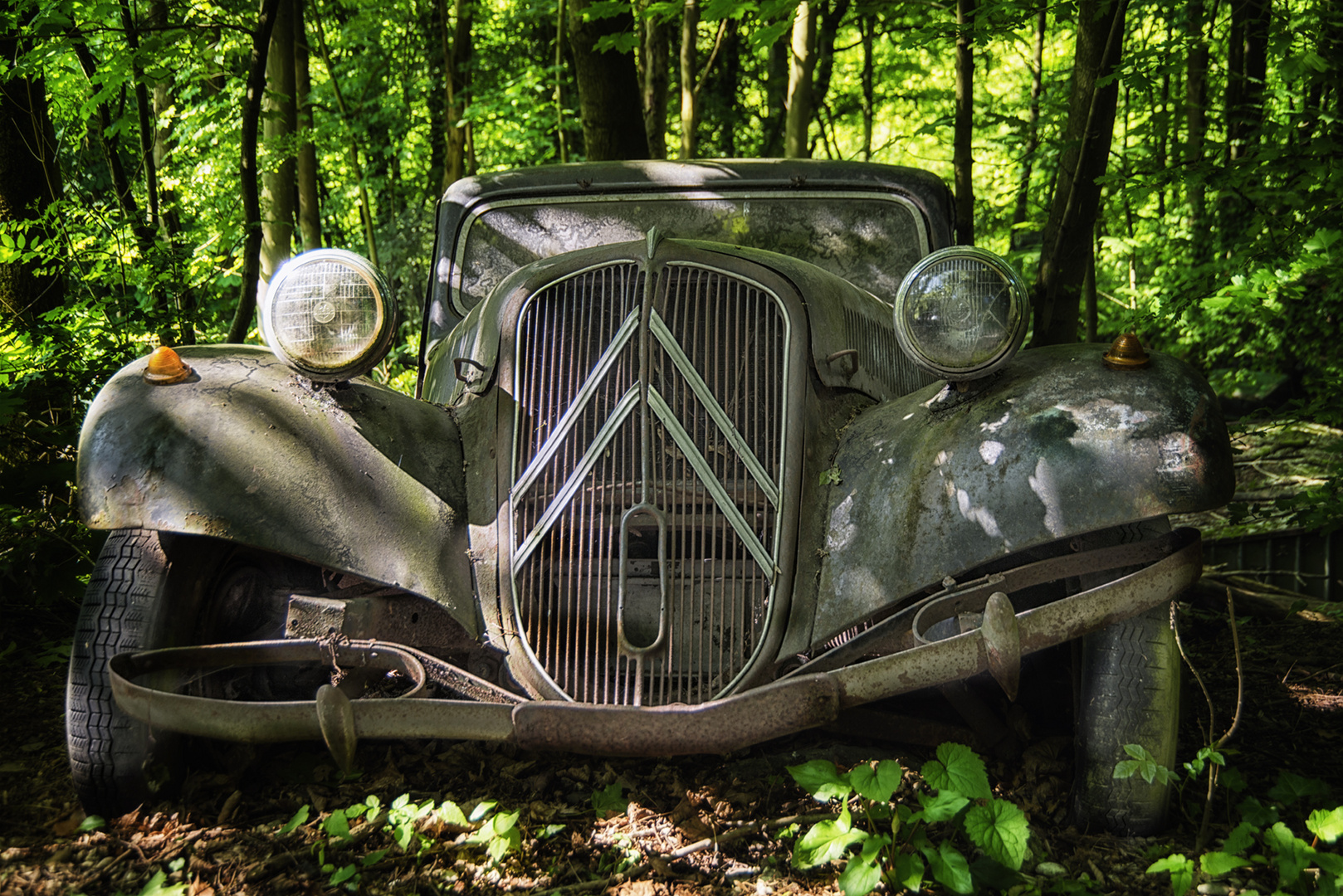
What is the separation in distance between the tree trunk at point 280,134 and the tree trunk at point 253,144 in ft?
5.99

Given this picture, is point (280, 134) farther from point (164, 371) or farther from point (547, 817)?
point (547, 817)

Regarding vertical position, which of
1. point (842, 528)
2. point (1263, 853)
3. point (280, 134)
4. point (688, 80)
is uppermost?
point (688, 80)

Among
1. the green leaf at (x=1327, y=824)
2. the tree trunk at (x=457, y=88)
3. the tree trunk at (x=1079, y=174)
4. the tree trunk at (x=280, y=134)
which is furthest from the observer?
the tree trunk at (x=457, y=88)

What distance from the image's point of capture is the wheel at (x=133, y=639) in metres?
2.28

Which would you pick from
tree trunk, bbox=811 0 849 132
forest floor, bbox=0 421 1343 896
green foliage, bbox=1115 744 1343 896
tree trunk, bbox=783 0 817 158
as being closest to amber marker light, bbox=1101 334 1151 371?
green foliage, bbox=1115 744 1343 896

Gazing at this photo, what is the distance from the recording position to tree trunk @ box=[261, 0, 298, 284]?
7652 millimetres

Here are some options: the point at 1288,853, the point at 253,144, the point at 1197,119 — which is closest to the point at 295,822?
the point at 1288,853

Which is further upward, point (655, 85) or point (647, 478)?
point (655, 85)

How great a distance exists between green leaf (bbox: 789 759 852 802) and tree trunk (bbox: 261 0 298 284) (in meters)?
6.31

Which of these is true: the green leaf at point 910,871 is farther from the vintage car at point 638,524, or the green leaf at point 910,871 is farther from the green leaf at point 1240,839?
the green leaf at point 1240,839

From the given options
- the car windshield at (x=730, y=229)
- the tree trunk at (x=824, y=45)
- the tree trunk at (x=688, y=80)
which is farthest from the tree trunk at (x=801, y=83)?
the car windshield at (x=730, y=229)

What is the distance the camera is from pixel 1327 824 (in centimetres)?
197

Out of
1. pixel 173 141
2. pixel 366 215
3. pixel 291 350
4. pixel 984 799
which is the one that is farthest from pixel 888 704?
pixel 366 215

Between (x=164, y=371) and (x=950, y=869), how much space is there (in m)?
2.10
